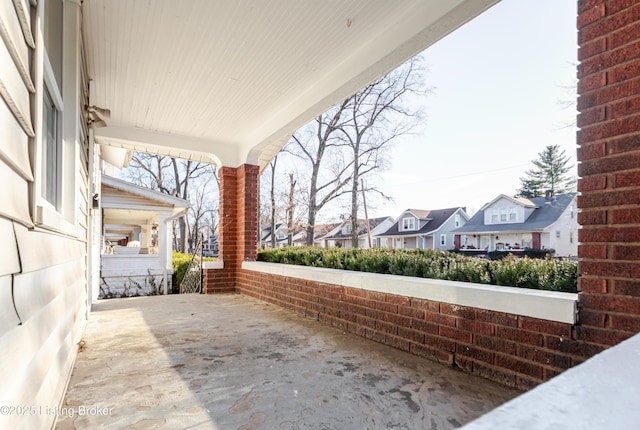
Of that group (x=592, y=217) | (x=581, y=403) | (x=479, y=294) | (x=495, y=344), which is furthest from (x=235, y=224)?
(x=581, y=403)

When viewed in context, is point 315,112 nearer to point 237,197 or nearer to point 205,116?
point 205,116

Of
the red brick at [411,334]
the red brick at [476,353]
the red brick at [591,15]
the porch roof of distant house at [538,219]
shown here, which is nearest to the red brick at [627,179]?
the red brick at [591,15]

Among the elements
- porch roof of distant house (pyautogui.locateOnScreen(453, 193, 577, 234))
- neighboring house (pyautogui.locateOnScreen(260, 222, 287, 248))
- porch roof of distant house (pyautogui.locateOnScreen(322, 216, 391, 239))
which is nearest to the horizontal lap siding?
neighboring house (pyautogui.locateOnScreen(260, 222, 287, 248))

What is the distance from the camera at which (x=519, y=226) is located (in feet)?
65.0

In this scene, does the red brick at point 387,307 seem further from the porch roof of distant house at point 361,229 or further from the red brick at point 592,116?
the porch roof of distant house at point 361,229

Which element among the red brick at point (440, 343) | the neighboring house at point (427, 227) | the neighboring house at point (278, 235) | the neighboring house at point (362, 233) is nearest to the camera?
the red brick at point (440, 343)

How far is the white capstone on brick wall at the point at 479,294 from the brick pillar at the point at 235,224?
2.89 meters

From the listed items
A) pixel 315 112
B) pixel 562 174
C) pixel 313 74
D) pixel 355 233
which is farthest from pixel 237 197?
pixel 562 174

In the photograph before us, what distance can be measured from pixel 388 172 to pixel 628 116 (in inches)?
626

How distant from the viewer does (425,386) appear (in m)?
2.30

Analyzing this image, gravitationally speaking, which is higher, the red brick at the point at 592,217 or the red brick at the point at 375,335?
the red brick at the point at 592,217

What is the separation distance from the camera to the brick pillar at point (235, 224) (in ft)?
21.1

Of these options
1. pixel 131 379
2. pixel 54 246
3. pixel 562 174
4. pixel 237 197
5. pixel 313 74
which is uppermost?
pixel 562 174

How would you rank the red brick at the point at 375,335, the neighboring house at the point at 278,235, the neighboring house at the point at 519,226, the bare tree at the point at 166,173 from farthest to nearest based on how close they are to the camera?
the neighboring house at the point at 278,235 < the bare tree at the point at 166,173 < the neighboring house at the point at 519,226 < the red brick at the point at 375,335
